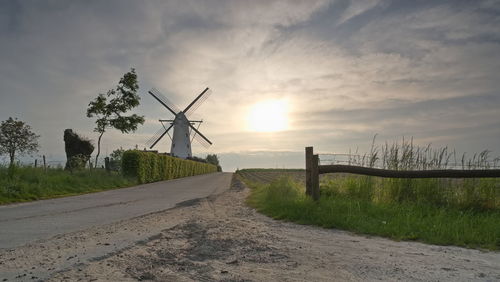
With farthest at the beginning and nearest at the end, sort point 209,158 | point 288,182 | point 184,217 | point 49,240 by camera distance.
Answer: point 209,158 → point 288,182 → point 184,217 → point 49,240

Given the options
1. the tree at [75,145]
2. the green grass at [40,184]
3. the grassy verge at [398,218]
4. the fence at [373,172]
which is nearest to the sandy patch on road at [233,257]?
the grassy verge at [398,218]

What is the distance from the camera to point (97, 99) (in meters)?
26.5

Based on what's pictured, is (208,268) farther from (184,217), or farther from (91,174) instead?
(91,174)

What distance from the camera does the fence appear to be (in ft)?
28.5

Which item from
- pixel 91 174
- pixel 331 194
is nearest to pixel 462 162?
pixel 331 194

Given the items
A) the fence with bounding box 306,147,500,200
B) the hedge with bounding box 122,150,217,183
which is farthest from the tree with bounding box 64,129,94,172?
the fence with bounding box 306,147,500,200

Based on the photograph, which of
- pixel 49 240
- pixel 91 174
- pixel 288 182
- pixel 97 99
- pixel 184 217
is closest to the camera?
pixel 49 240

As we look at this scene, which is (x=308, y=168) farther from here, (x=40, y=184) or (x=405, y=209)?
(x=40, y=184)

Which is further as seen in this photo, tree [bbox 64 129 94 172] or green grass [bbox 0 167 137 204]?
tree [bbox 64 129 94 172]

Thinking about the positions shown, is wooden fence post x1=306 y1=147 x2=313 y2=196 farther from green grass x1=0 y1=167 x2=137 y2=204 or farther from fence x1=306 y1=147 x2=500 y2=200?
green grass x1=0 y1=167 x2=137 y2=204

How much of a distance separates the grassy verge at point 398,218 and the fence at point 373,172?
17.9 inches

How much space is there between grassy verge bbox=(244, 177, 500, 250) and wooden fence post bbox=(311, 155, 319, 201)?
22 centimetres

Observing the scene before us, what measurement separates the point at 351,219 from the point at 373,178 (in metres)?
2.91

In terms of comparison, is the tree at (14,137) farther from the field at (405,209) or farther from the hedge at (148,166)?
the field at (405,209)
